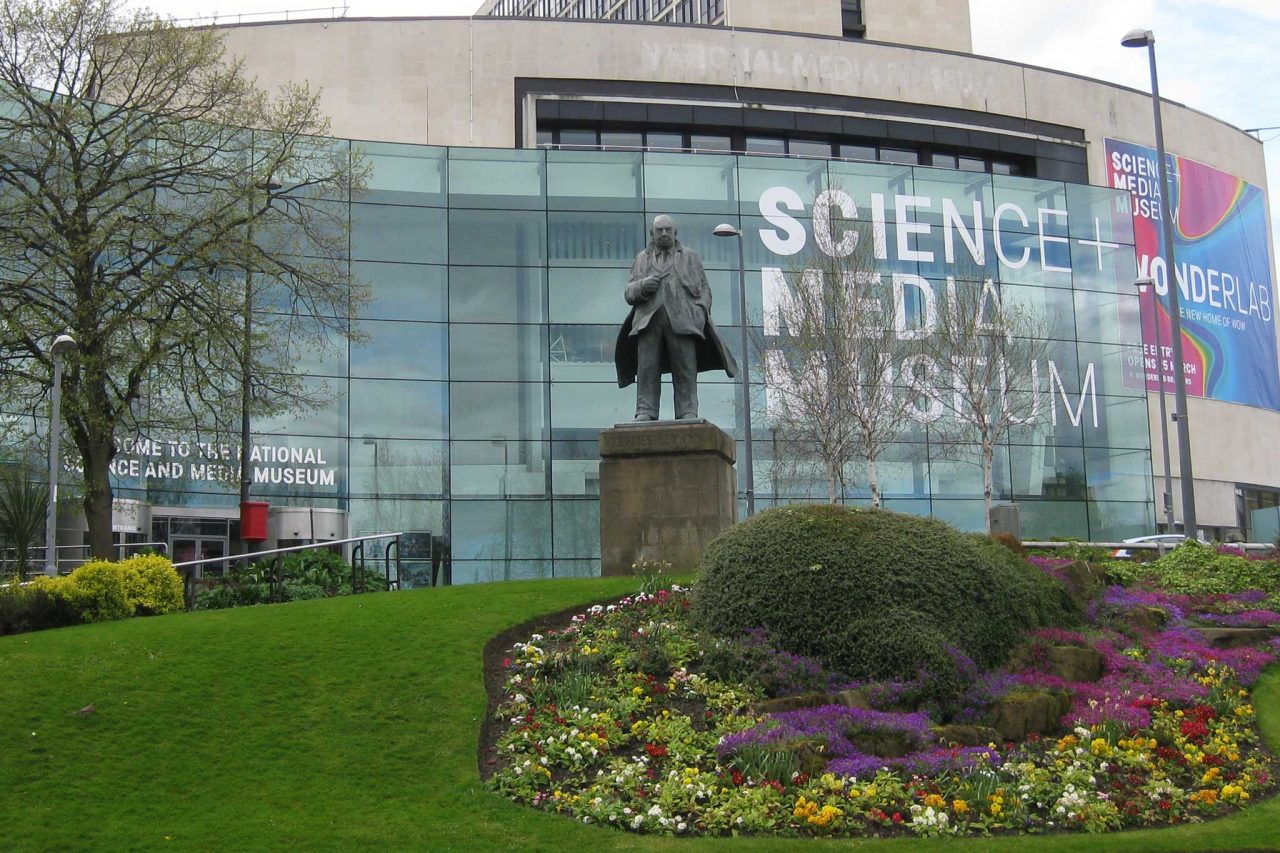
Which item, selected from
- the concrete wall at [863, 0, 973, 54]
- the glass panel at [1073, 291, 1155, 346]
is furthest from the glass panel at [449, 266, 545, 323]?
the concrete wall at [863, 0, 973, 54]

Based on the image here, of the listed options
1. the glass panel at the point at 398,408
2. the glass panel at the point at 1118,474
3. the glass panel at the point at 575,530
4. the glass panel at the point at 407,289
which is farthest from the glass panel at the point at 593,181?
the glass panel at the point at 1118,474

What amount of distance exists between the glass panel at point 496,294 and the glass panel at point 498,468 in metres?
3.51

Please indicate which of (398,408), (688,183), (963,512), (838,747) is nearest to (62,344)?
(838,747)

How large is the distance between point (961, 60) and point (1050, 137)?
15.1ft

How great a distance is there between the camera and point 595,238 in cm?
3859

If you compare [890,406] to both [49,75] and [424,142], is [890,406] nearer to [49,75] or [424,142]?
[424,142]

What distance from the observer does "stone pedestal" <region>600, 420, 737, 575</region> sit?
674 inches

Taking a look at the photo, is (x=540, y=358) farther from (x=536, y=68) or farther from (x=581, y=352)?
(x=536, y=68)

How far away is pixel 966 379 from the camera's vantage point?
114ft

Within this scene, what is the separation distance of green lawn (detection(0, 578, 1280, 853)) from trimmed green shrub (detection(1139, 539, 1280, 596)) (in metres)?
3.97

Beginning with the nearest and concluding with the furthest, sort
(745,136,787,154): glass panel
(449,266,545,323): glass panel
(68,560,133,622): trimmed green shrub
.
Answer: (68,560,133,622): trimmed green shrub, (449,266,545,323): glass panel, (745,136,787,154): glass panel

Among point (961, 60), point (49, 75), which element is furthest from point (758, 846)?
point (961, 60)

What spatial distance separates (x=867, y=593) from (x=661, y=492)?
488 cm

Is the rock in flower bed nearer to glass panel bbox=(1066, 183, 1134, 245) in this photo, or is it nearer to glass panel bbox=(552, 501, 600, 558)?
glass panel bbox=(552, 501, 600, 558)
